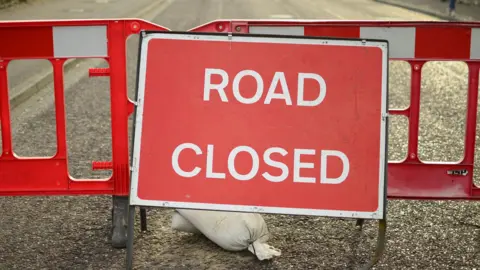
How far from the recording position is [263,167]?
4.25 meters

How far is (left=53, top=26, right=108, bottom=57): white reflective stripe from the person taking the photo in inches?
190

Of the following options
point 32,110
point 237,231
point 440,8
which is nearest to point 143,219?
point 237,231

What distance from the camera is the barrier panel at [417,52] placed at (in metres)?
4.93

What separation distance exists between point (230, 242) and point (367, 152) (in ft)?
3.17

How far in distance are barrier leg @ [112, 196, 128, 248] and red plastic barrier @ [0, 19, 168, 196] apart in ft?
0.20

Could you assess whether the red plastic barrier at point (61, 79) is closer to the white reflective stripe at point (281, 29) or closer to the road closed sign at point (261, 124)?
the road closed sign at point (261, 124)

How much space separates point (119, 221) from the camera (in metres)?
4.95

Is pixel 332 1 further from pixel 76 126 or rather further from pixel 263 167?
pixel 263 167

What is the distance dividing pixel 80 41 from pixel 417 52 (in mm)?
1977

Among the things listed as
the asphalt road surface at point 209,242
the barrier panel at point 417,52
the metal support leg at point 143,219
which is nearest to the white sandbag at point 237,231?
the asphalt road surface at point 209,242

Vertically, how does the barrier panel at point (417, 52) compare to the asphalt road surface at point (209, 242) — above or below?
above

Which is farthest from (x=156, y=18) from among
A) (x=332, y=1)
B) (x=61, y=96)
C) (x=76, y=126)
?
(x=61, y=96)

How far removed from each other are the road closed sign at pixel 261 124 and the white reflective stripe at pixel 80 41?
0.54 metres

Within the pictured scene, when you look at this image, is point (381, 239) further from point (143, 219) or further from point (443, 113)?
point (443, 113)
